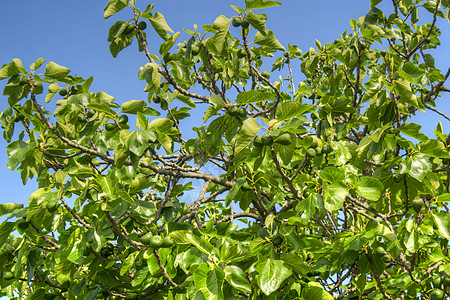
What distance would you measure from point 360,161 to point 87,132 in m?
2.16

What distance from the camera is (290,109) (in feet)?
6.61

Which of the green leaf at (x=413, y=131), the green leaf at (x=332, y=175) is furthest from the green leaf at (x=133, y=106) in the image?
the green leaf at (x=413, y=131)

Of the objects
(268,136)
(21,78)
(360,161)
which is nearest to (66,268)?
(21,78)

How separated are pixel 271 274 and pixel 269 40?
190cm

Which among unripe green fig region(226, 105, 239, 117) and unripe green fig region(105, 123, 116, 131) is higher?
unripe green fig region(105, 123, 116, 131)

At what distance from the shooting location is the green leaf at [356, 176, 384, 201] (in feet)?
7.87

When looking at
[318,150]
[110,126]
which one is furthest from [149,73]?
[318,150]

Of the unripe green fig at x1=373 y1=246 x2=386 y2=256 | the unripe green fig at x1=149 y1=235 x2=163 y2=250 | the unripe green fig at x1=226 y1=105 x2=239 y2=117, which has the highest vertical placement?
the unripe green fig at x1=226 y1=105 x2=239 y2=117

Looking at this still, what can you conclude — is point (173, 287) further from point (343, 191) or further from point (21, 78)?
point (21, 78)

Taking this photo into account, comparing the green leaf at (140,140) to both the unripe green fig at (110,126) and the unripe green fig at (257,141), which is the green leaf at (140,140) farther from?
the unripe green fig at (257,141)

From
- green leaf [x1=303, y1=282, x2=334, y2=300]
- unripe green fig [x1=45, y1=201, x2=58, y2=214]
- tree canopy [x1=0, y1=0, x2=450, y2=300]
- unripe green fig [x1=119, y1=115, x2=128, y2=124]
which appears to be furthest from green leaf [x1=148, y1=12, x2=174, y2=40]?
green leaf [x1=303, y1=282, x2=334, y2=300]

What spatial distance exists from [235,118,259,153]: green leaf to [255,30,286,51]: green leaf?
1.26m

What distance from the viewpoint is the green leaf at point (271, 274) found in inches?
79.0

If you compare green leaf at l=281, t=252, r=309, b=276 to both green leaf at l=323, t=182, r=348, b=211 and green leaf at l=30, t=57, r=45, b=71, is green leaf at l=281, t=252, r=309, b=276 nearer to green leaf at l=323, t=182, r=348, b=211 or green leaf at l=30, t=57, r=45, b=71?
green leaf at l=323, t=182, r=348, b=211
